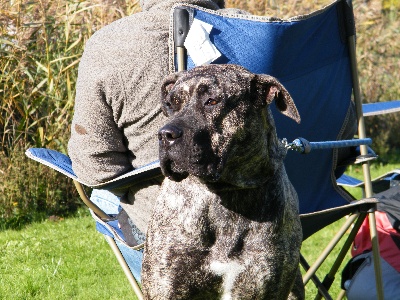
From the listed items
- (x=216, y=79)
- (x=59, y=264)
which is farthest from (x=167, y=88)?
(x=59, y=264)

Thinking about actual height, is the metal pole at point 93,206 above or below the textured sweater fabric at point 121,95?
below

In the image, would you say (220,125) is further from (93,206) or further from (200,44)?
(93,206)

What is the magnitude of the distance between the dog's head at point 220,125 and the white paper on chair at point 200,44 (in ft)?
0.95

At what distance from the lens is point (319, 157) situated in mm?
3816

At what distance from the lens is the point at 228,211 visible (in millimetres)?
3004

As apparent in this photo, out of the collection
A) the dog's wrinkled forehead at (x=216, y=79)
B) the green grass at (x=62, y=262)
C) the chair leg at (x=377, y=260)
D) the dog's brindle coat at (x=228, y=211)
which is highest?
the dog's wrinkled forehead at (x=216, y=79)

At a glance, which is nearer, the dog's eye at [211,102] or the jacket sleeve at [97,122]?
the dog's eye at [211,102]

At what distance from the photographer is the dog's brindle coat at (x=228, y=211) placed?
288 cm

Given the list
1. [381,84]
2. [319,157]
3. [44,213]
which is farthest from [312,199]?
[381,84]

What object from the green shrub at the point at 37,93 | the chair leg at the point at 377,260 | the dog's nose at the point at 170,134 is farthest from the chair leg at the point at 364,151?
the green shrub at the point at 37,93

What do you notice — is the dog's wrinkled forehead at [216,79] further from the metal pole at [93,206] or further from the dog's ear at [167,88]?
the metal pole at [93,206]

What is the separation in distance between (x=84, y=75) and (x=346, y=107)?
4.10 ft

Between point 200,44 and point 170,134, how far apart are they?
2.45ft

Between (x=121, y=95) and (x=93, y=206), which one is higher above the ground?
(x=121, y=95)
